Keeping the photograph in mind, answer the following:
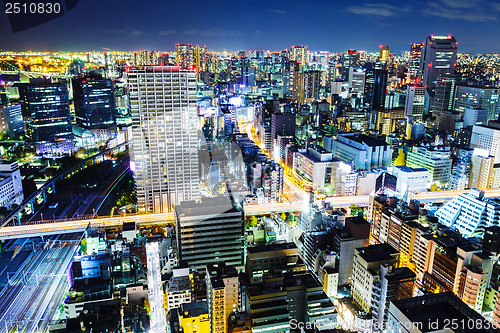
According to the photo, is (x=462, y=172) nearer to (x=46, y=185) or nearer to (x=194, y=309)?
(x=194, y=309)

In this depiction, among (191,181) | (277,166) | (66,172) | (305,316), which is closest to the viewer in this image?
(305,316)

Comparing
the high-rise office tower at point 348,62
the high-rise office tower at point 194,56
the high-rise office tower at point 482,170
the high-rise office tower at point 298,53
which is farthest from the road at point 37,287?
the high-rise office tower at point 298,53

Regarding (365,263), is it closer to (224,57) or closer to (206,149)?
(206,149)

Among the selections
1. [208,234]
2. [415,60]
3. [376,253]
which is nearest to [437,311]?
[376,253]

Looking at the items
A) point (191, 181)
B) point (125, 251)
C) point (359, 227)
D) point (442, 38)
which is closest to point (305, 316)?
point (359, 227)

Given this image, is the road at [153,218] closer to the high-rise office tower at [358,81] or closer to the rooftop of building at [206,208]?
the rooftop of building at [206,208]
